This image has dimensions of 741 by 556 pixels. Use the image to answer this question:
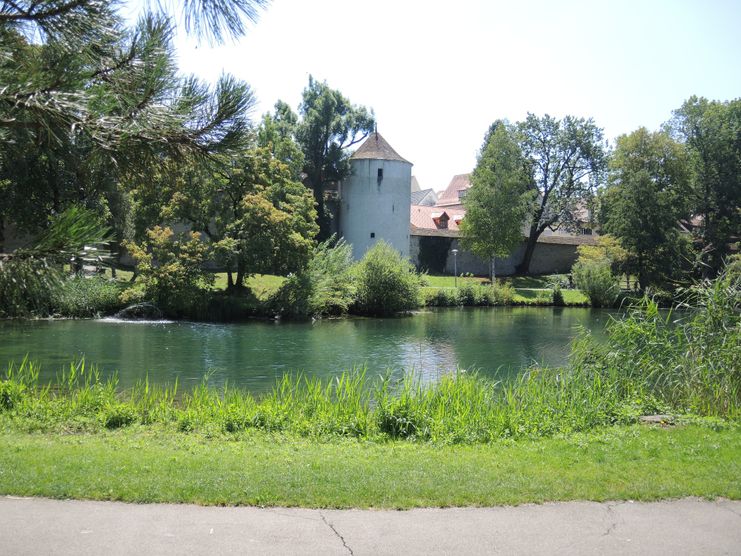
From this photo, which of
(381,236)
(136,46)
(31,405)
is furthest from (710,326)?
(381,236)

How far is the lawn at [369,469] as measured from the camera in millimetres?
5031

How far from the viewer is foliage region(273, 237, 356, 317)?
104ft

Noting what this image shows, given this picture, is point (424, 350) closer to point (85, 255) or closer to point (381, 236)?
point (85, 255)

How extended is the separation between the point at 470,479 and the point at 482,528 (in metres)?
0.98

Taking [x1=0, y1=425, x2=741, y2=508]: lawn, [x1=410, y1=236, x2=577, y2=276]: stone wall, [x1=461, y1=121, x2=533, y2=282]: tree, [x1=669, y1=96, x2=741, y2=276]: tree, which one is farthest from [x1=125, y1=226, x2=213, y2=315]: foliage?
[x1=669, y1=96, x2=741, y2=276]: tree

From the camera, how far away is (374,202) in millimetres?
47688

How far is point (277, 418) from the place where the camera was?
8.27 metres

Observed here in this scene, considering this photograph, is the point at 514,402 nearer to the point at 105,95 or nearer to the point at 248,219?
the point at 105,95

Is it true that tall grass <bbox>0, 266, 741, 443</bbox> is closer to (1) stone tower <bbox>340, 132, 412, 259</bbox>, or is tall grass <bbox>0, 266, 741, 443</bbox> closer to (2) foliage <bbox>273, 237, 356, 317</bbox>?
(2) foliage <bbox>273, 237, 356, 317</bbox>

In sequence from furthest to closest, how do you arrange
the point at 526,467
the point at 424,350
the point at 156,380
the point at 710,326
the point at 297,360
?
the point at 424,350 → the point at 297,360 → the point at 156,380 → the point at 710,326 → the point at 526,467

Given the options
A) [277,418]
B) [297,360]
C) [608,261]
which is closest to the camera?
[277,418]

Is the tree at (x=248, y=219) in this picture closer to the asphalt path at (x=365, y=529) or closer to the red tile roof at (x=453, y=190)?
the asphalt path at (x=365, y=529)

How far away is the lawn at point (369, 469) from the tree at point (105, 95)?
218 centimetres

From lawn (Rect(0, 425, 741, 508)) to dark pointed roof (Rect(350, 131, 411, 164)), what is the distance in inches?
1639
